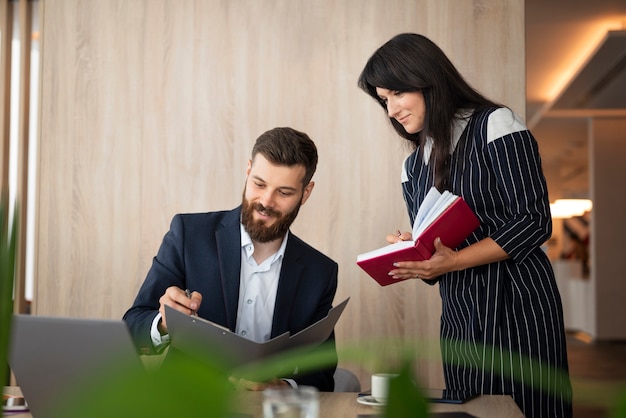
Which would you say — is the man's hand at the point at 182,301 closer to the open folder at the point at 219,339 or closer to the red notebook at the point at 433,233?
the open folder at the point at 219,339

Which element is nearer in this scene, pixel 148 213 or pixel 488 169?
pixel 488 169

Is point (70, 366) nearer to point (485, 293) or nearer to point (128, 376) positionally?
point (128, 376)

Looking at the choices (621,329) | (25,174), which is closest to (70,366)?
(25,174)

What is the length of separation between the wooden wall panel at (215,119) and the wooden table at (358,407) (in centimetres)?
181

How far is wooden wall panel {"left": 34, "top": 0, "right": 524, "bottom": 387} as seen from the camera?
11.8 ft

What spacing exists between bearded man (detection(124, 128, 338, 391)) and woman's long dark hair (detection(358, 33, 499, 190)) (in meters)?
0.41

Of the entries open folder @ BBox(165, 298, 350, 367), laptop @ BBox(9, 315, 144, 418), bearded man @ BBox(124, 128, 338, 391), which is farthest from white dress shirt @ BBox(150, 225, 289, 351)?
laptop @ BBox(9, 315, 144, 418)

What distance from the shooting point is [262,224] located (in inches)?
94.8

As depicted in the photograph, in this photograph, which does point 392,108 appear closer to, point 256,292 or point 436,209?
point 436,209

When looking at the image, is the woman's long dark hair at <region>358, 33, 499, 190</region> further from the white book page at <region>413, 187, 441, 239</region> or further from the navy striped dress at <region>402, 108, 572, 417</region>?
the white book page at <region>413, 187, 441, 239</region>

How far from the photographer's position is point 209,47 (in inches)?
147

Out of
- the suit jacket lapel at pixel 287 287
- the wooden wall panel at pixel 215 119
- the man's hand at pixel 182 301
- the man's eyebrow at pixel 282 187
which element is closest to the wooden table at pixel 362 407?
the man's hand at pixel 182 301

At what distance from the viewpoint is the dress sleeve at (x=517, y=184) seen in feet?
6.83

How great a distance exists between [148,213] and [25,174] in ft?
2.58
